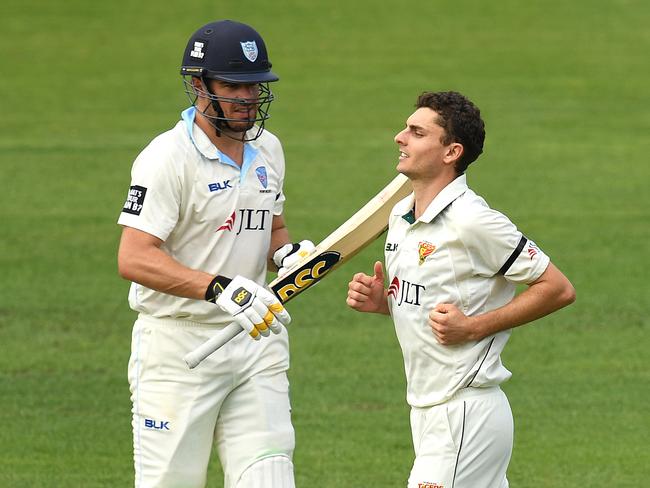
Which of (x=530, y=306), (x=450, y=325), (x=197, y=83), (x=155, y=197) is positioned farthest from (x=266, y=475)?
(x=197, y=83)

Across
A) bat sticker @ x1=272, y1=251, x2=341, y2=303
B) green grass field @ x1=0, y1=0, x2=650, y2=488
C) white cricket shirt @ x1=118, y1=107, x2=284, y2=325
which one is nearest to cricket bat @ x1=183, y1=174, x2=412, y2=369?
bat sticker @ x1=272, y1=251, x2=341, y2=303

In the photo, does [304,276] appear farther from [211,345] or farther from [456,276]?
[456,276]

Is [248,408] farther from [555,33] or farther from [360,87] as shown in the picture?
[555,33]

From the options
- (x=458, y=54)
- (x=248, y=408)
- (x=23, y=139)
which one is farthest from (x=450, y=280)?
(x=458, y=54)

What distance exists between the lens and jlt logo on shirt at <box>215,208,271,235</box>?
6238 mm

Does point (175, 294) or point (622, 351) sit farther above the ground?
point (175, 294)

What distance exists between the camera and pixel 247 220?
6312mm

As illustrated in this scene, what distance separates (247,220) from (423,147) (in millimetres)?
974

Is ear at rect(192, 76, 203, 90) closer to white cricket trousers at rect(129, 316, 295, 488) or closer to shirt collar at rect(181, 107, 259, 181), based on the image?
shirt collar at rect(181, 107, 259, 181)

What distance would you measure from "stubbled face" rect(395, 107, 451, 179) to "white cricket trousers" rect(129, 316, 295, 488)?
1.14m

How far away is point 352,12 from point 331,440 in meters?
17.2

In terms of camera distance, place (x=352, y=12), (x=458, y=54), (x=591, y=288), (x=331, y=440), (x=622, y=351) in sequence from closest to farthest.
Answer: (x=331, y=440) → (x=622, y=351) → (x=591, y=288) → (x=458, y=54) → (x=352, y=12)

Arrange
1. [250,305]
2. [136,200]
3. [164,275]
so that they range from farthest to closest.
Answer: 1. [136,200]
2. [164,275]
3. [250,305]

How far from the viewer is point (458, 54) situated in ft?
75.8
